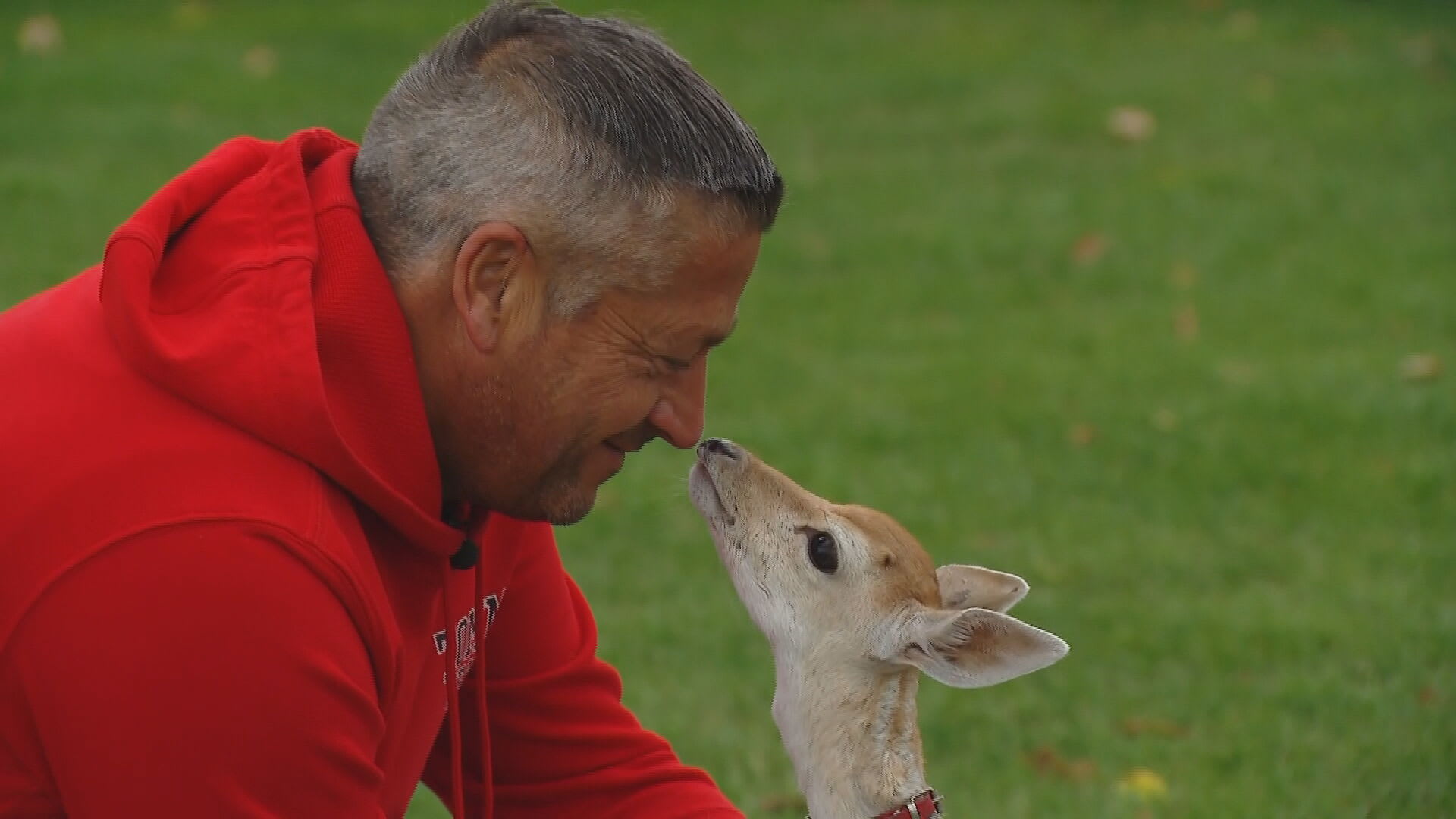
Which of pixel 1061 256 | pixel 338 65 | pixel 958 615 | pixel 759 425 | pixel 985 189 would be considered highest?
pixel 338 65

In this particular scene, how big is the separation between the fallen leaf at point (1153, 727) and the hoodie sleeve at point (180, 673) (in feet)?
10.2

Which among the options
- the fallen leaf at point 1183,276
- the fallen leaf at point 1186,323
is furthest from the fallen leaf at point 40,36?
the fallen leaf at point 1186,323

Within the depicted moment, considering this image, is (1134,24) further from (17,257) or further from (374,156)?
(374,156)

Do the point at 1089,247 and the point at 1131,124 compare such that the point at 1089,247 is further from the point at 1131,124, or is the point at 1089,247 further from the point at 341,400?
the point at 341,400

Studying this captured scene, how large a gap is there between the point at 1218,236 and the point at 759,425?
3.05m

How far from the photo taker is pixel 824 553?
11.9ft

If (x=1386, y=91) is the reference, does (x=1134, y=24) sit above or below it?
above

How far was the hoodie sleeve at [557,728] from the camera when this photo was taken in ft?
11.6

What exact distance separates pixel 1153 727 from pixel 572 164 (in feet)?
9.93

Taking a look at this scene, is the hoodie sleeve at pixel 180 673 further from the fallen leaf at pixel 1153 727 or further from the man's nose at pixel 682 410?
the fallen leaf at pixel 1153 727

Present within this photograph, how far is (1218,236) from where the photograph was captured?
8898 mm

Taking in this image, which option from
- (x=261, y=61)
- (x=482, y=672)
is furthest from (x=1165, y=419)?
(x=261, y=61)

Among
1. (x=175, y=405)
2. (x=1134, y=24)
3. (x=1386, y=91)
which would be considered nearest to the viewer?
(x=175, y=405)

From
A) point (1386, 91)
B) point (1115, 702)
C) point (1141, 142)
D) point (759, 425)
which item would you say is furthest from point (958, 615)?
point (1386, 91)
